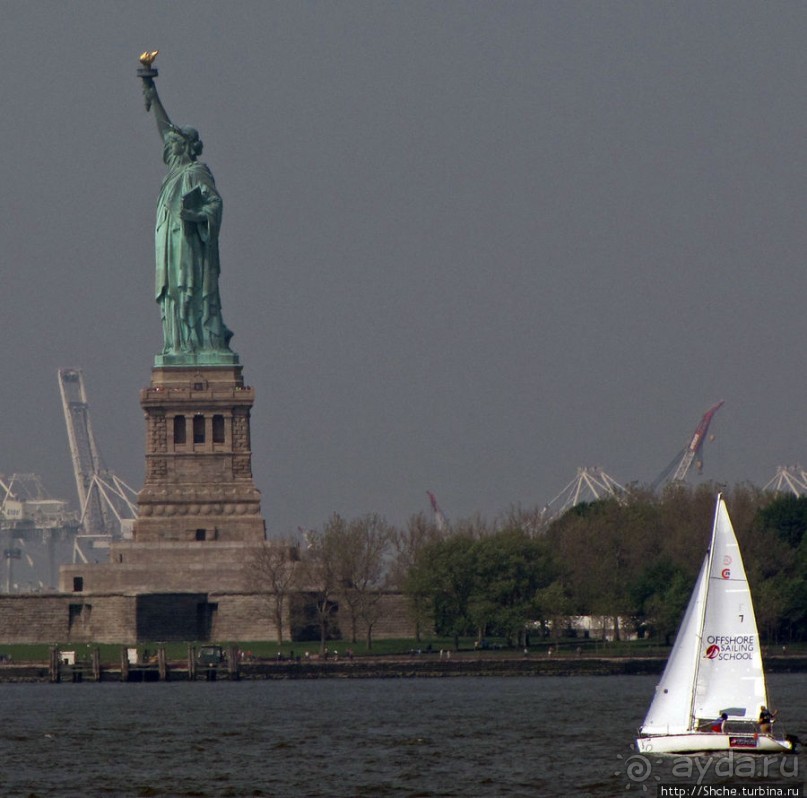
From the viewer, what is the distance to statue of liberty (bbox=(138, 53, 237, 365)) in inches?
5325

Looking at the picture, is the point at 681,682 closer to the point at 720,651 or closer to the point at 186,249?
the point at 720,651

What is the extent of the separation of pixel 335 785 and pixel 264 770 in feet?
15.6

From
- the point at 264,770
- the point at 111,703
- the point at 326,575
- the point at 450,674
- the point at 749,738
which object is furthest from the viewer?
the point at 326,575

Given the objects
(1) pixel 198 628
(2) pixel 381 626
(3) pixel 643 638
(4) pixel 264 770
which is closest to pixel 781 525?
(3) pixel 643 638

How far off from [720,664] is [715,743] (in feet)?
5.93

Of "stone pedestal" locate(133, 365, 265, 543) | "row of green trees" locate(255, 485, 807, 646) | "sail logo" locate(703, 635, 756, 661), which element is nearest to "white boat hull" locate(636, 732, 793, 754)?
"sail logo" locate(703, 635, 756, 661)

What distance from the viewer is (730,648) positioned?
66.2 metres

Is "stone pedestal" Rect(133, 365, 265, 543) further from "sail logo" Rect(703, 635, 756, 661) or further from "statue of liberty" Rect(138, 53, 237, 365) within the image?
"sail logo" Rect(703, 635, 756, 661)

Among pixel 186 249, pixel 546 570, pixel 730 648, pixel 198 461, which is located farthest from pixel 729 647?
pixel 186 249

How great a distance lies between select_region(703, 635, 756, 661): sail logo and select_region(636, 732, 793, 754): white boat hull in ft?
5.96

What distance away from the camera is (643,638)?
13150 cm

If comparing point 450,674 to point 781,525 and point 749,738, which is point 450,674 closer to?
point 781,525

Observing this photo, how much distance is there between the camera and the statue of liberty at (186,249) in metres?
135

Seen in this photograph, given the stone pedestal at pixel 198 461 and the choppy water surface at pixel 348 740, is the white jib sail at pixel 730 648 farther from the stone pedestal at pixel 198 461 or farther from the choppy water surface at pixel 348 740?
the stone pedestal at pixel 198 461
